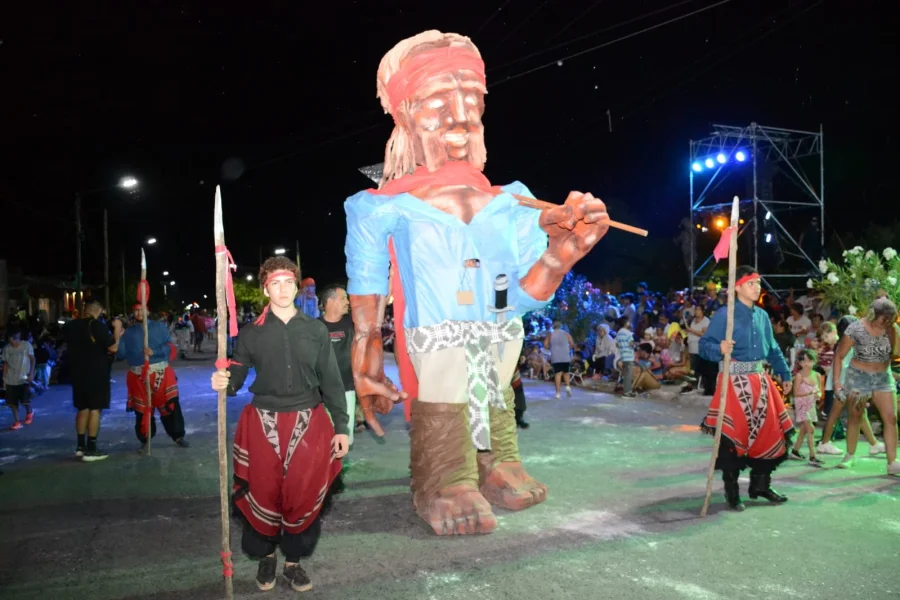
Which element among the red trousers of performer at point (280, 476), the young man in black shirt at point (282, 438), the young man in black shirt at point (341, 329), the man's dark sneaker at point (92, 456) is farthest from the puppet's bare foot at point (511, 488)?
the man's dark sneaker at point (92, 456)

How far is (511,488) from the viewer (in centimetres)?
500

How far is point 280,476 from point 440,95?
8.88 feet

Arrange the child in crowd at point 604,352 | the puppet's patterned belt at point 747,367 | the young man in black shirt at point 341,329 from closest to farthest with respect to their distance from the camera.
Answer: the puppet's patterned belt at point 747,367, the young man in black shirt at point 341,329, the child in crowd at point 604,352

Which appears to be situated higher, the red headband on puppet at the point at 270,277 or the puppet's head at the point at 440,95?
the puppet's head at the point at 440,95

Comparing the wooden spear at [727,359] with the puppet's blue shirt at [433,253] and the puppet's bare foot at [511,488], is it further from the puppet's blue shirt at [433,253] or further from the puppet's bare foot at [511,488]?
the puppet's blue shirt at [433,253]

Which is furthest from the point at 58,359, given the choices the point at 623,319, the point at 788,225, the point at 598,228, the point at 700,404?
the point at 788,225

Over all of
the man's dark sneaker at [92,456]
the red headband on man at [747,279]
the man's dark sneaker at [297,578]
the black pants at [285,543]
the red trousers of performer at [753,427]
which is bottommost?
the man's dark sneaker at [92,456]

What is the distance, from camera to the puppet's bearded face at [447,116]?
473 centimetres

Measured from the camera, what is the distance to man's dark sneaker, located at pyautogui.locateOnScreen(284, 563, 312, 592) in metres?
3.67

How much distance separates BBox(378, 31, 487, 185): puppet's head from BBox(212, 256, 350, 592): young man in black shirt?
1.55 meters

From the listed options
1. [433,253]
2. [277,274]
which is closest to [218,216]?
[277,274]

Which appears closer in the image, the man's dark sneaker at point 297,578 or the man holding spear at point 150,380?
the man's dark sneaker at point 297,578

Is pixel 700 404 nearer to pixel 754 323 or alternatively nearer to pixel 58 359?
pixel 754 323

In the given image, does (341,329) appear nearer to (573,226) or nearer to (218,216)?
(573,226)
